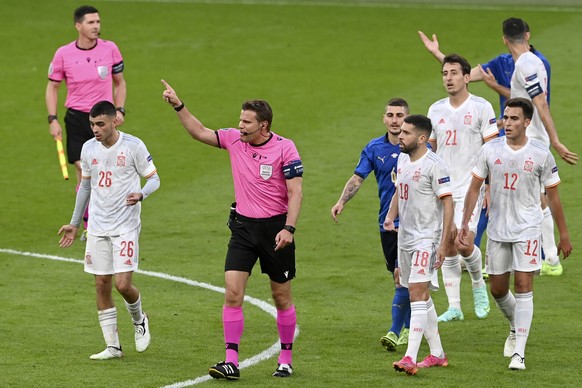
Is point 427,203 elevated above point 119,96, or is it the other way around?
point 119,96

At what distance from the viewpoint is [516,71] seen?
15.1 meters

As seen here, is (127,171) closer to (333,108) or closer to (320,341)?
(320,341)

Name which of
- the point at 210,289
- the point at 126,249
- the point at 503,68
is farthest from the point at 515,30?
the point at 126,249

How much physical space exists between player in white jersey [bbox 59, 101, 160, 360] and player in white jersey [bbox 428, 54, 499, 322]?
3.25 meters

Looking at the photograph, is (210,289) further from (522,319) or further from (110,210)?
(522,319)

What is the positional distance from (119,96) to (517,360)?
7.81 metres

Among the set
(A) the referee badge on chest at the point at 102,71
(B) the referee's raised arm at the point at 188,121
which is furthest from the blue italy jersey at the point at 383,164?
(A) the referee badge on chest at the point at 102,71

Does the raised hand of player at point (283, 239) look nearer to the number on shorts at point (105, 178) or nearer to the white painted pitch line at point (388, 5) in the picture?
the number on shorts at point (105, 178)

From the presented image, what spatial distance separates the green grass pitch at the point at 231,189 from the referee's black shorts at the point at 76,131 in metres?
1.22

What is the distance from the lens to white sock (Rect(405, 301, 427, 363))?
1166cm

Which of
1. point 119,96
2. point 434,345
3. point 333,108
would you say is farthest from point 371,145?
point 333,108

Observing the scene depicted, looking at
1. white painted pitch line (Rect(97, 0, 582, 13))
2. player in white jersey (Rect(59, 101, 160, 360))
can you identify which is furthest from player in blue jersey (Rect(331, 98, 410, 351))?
white painted pitch line (Rect(97, 0, 582, 13))

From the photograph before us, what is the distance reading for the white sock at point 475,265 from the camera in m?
13.9

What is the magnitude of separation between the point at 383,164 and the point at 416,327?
1813 mm
